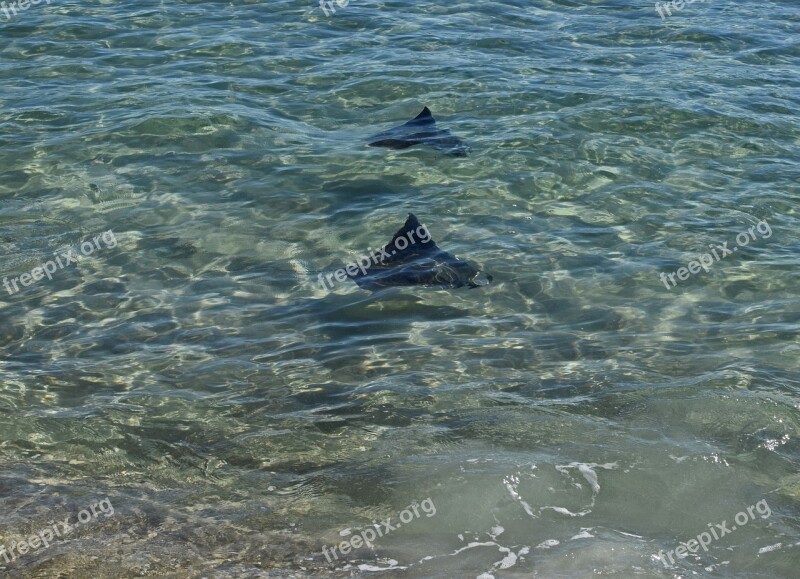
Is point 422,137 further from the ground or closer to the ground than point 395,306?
further from the ground

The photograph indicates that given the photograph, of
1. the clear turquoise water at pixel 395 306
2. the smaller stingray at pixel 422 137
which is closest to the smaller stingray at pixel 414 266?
the clear turquoise water at pixel 395 306

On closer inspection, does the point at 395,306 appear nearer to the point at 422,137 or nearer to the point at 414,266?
the point at 414,266

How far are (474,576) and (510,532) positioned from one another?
58 centimetres

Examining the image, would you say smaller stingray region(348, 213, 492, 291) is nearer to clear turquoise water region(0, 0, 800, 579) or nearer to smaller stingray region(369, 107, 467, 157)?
clear turquoise water region(0, 0, 800, 579)

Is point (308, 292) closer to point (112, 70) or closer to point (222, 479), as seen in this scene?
point (222, 479)

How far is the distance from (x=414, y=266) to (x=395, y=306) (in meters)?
0.54

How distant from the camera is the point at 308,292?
9.04 m

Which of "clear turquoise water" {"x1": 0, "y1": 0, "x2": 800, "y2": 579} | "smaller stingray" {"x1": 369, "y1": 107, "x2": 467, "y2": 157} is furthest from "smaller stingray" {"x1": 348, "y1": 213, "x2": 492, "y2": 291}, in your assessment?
"smaller stingray" {"x1": 369, "y1": 107, "x2": 467, "y2": 157}

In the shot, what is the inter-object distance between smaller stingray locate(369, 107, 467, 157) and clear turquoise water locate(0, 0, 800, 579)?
0.19 metres

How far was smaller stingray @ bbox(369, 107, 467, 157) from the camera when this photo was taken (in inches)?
459

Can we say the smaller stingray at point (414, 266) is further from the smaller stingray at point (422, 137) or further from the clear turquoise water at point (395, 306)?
the smaller stingray at point (422, 137)

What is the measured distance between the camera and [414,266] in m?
9.16

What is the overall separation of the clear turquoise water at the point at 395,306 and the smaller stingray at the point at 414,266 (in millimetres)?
162

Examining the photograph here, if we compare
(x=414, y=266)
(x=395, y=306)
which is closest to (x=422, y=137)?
(x=414, y=266)
